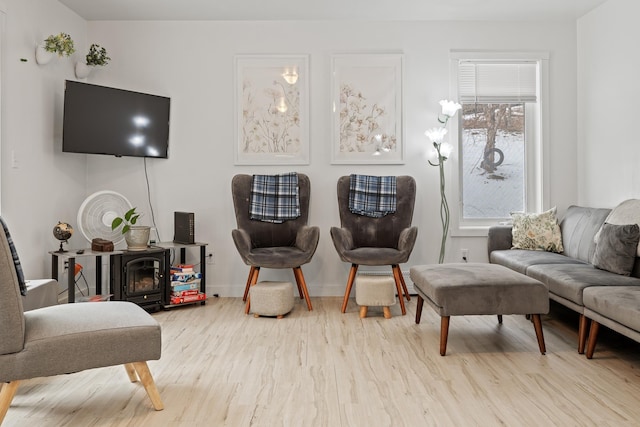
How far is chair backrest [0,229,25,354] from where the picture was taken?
185 cm

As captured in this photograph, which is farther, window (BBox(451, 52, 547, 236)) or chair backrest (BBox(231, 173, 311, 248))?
window (BBox(451, 52, 547, 236))

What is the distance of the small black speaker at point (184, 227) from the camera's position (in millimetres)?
4262

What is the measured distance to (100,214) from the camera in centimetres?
402

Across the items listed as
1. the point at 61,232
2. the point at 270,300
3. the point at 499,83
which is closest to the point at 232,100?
the point at 61,232

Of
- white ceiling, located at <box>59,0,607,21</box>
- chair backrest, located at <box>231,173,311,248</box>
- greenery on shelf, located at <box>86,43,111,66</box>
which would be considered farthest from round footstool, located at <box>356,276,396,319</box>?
greenery on shelf, located at <box>86,43,111,66</box>

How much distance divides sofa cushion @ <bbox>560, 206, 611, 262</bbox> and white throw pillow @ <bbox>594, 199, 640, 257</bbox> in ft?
0.47

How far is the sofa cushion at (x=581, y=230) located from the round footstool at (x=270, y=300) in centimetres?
227

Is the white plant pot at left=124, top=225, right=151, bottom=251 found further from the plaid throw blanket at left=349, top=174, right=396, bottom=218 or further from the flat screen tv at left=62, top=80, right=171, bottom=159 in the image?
the plaid throw blanket at left=349, top=174, right=396, bottom=218

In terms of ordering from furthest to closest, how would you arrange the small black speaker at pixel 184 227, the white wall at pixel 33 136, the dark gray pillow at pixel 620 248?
the small black speaker at pixel 184 227
the white wall at pixel 33 136
the dark gray pillow at pixel 620 248

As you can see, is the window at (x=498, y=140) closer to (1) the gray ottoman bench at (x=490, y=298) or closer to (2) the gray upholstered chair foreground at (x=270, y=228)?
(2) the gray upholstered chair foreground at (x=270, y=228)

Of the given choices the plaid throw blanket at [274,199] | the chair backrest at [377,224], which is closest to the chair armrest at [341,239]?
the chair backrest at [377,224]

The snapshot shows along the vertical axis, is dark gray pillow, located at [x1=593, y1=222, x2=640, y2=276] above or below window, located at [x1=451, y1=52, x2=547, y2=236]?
below

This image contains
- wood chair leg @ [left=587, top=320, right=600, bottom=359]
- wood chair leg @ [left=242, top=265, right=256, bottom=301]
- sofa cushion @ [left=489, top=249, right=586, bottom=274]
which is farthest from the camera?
wood chair leg @ [left=242, top=265, right=256, bottom=301]

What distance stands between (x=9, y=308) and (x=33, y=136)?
2.35 meters
